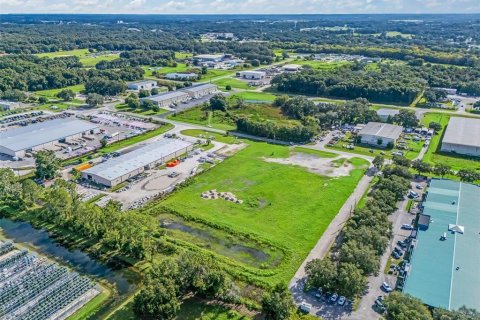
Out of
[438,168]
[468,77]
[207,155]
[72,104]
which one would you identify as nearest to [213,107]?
[207,155]

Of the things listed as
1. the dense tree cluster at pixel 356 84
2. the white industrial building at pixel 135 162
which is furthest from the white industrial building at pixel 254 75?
the white industrial building at pixel 135 162

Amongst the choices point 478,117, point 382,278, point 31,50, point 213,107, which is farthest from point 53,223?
point 31,50

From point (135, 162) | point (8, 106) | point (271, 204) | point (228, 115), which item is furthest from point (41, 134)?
point (271, 204)

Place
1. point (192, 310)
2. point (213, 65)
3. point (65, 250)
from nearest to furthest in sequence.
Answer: point (192, 310), point (65, 250), point (213, 65)

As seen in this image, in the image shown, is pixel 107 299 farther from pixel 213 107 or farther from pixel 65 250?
pixel 213 107

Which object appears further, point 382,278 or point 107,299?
point 382,278

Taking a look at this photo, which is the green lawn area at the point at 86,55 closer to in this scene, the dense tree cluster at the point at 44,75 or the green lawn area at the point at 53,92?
the dense tree cluster at the point at 44,75

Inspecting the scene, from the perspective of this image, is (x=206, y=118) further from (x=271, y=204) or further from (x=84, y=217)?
(x=84, y=217)

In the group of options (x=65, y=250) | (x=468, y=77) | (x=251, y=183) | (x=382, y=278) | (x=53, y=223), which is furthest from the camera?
(x=468, y=77)
